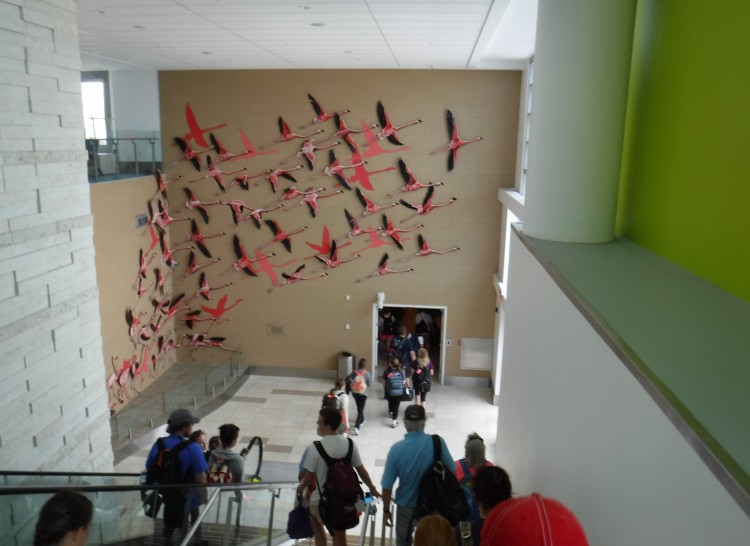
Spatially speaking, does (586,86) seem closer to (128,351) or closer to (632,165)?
(632,165)

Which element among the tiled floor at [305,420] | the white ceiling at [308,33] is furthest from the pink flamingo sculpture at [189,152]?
the tiled floor at [305,420]

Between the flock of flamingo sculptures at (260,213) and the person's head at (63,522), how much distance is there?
1121 centimetres

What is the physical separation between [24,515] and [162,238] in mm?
11458

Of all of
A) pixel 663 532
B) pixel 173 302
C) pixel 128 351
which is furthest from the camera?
pixel 173 302

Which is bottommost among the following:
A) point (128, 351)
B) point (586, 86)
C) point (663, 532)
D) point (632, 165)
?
point (128, 351)

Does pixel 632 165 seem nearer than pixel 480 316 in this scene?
Yes

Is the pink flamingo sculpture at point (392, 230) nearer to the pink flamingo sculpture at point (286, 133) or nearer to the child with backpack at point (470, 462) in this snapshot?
the pink flamingo sculpture at point (286, 133)

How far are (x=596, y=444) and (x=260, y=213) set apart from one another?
41.6ft

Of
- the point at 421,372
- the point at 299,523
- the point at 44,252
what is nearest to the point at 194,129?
the point at 421,372

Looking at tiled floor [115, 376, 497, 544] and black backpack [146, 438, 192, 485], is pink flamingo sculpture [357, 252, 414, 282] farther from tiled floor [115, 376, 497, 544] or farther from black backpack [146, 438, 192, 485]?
black backpack [146, 438, 192, 485]

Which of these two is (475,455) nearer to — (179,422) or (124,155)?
(179,422)

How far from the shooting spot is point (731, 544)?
55.3 inches

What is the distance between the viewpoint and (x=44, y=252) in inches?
199

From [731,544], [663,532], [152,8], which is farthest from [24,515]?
[152,8]
